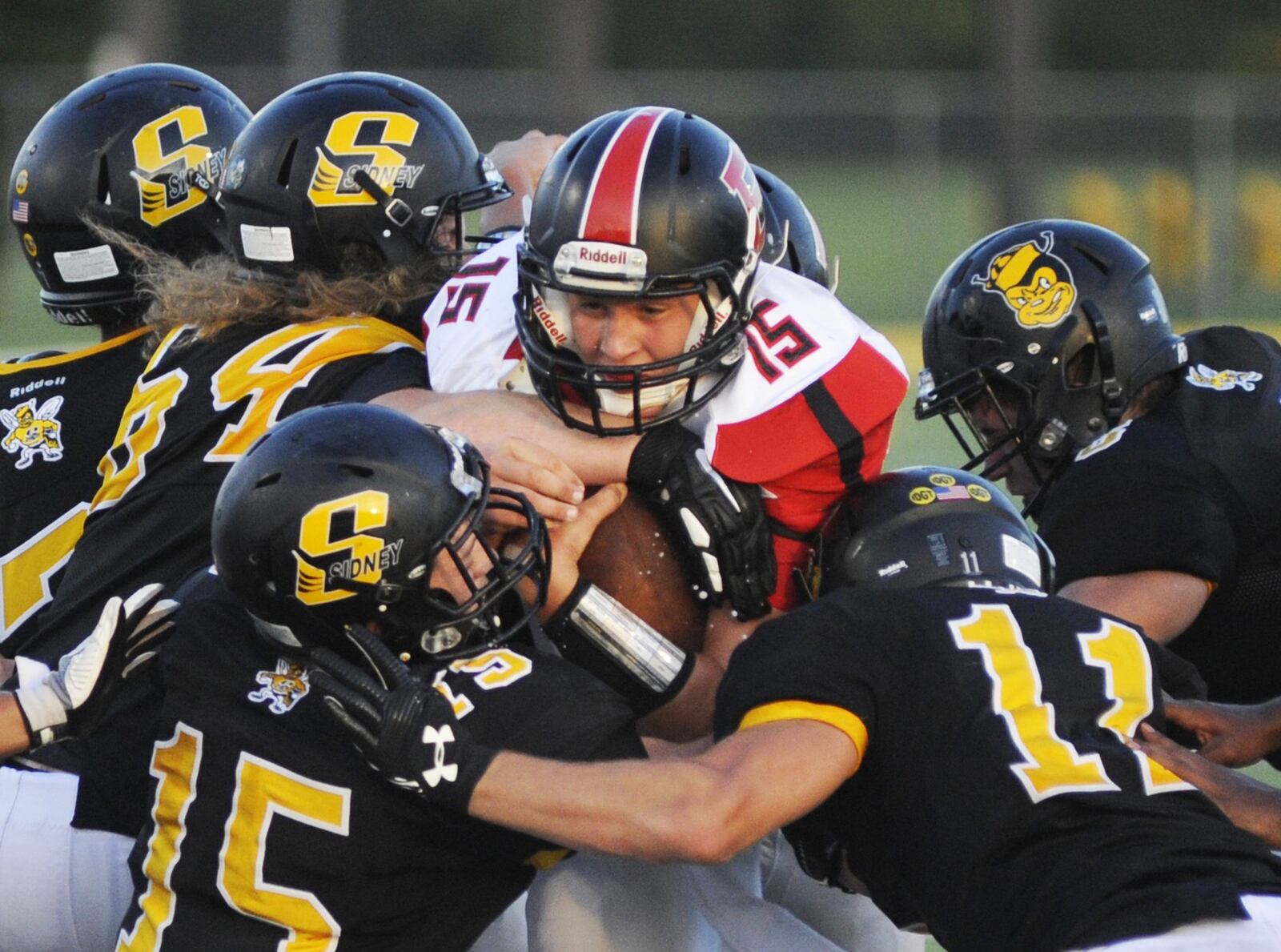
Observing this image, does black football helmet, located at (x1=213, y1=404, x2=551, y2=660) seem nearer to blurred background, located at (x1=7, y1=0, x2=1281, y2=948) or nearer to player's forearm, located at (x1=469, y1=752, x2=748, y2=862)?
player's forearm, located at (x1=469, y1=752, x2=748, y2=862)

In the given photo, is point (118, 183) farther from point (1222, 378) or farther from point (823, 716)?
point (1222, 378)

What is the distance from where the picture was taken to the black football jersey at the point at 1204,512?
4.26 m

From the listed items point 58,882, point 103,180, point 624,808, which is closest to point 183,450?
point 58,882

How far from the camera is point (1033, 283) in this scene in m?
4.77

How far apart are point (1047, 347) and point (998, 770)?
2.00 metres

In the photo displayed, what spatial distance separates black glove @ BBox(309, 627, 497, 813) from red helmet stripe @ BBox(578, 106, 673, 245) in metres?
1.05

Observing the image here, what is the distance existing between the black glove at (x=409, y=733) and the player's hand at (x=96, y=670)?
0.49m

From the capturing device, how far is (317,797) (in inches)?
121

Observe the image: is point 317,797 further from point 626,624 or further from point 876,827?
point 876,827

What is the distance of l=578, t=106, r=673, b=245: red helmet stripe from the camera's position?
143 inches

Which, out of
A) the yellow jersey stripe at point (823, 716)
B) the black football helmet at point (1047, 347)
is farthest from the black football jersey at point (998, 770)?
the black football helmet at point (1047, 347)

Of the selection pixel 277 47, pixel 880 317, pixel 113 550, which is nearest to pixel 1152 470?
pixel 113 550

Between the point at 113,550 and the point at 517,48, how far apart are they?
84.0ft

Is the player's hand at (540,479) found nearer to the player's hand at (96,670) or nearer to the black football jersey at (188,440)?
the black football jersey at (188,440)
